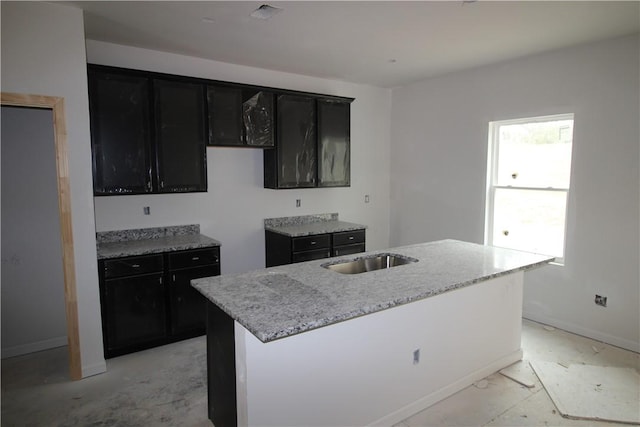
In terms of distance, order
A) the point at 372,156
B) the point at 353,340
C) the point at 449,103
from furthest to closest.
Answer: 1. the point at 372,156
2. the point at 449,103
3. the point at 353,340

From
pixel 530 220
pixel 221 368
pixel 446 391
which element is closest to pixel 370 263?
pixel 446 391

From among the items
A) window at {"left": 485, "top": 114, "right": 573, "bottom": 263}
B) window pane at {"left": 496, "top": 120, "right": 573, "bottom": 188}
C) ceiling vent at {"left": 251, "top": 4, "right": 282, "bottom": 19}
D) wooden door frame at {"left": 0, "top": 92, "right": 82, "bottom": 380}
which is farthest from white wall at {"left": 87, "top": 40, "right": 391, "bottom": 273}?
window pane at {"left": 496, "top": 120, "right": 573, "bottom": 188}

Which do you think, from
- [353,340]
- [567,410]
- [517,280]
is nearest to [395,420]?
[353,340]

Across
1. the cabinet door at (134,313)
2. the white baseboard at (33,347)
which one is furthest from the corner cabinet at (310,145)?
the white baseboard at (33,347)

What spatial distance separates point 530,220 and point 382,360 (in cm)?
278

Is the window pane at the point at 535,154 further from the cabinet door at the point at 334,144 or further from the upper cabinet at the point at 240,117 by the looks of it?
the upper cabinet at the point at 240,117

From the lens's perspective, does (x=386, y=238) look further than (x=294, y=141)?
Yes

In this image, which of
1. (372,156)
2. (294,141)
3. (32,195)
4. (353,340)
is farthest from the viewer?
(372,156)

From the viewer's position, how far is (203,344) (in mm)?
3615

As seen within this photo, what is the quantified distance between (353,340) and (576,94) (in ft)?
10.6

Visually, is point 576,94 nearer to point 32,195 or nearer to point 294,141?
point 294,141

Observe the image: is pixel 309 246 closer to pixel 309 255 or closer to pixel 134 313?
pixel 309 255

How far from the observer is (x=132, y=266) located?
11.0 feet

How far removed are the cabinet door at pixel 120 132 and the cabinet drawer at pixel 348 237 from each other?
2.08 meters
